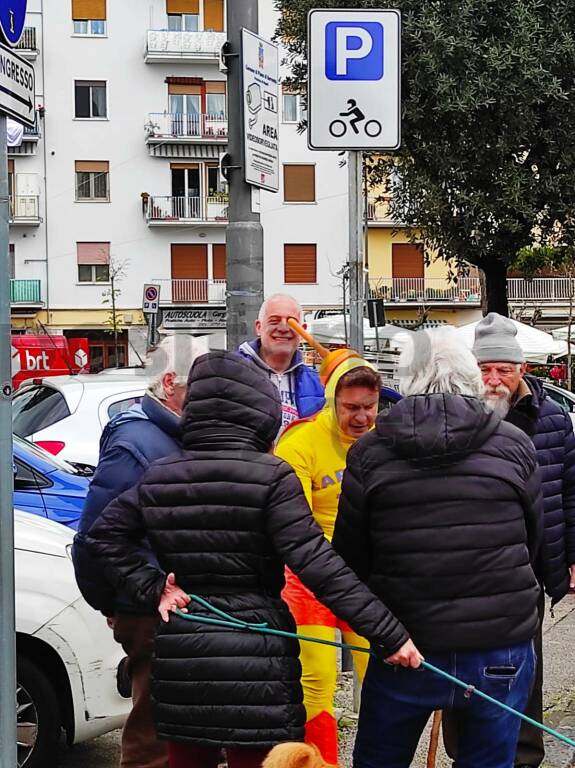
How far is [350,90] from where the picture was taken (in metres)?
5.51

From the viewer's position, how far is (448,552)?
3.34m

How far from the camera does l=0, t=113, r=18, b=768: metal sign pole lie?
371 centimetres

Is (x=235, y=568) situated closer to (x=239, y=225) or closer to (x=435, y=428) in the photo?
(x=435, y=428)

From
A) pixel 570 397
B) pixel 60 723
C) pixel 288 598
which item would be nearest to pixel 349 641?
pixel 288 598

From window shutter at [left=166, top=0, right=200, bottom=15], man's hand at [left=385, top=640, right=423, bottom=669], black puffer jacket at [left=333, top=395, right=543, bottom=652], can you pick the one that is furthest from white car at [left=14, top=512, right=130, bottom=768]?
window shutter at [left=166, top=0, right=200, bottom=15]

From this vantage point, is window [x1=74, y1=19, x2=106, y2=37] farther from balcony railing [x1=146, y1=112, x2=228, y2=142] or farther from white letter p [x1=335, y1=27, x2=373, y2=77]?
white letter p [x1=335, y1=27, x2=373, y2=77]

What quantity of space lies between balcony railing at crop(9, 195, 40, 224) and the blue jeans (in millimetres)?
44210

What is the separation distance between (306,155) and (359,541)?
45.3m

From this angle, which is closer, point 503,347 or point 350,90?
point 503,347

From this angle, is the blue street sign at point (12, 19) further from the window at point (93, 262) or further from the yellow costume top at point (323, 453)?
the window at point (93, 262)

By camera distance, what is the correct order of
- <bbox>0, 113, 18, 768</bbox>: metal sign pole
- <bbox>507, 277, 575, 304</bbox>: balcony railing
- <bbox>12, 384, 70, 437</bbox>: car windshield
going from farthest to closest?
<bbox>507, 277, 575, 304</bbox>: balcony railing
<bbox>12, 384, 70, 437</bbox>: car windshield
<bbox>0, 113, 18, 768</bbox>: metal sign pole

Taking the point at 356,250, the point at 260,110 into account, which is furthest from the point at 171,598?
the point at 260,110

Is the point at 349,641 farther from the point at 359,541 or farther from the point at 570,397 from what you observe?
the point at 570,397

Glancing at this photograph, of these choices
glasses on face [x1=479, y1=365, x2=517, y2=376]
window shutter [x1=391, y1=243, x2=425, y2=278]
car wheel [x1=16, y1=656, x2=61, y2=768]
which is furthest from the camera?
window shutter [x1=391, y1=243, x2=425, y2=278]
